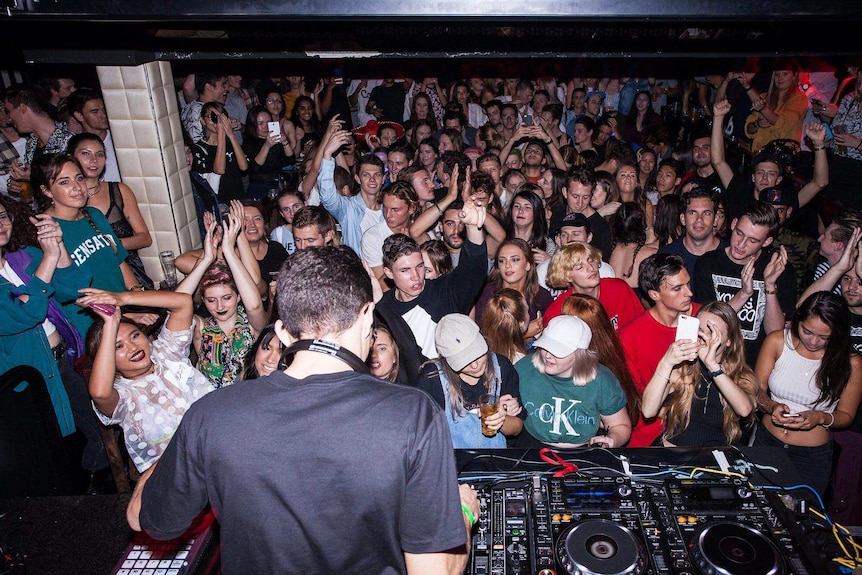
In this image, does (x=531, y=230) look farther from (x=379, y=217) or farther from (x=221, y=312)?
(x=221, y=312)

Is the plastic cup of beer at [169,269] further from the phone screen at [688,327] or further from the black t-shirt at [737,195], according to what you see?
the black t-shirt at [737,195]

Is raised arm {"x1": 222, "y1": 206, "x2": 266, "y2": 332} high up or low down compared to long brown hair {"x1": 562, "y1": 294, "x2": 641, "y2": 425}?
up

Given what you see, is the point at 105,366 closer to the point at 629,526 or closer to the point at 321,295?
the point at 321,295

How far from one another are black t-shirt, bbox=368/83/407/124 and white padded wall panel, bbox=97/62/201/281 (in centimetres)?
429

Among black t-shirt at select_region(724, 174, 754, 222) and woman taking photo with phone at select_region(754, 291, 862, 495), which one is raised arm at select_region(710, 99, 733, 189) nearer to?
black t-shirt at select_region(724, 174, 754, 222)

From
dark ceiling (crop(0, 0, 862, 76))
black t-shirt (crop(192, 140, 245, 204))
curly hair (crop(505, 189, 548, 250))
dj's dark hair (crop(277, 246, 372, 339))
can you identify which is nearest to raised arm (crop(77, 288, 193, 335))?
dark ceiling (crop(0, 0, 862, 76))

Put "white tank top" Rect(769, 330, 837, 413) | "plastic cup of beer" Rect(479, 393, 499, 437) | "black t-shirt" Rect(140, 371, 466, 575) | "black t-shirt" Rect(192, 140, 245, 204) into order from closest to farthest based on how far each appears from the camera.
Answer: "black t-shirt" Rect(140, 371, 466, 575) → "plastic cup of beer" Rect(479, 393, 499, 437) → "white tank top" Rect(769, 330, 837, 413) → "black t-shirt" Rect(192, 140, 245, 204)

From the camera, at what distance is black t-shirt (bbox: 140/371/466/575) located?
1296mm

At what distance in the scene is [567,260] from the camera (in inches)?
146

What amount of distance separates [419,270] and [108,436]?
1.81 m

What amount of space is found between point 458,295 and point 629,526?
1.76 meters

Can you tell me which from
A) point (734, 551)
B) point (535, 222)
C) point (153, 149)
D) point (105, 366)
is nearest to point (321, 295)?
point (734, 551)

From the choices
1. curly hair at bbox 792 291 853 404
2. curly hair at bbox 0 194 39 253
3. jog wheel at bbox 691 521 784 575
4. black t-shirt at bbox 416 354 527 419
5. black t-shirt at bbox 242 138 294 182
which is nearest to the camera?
jog wheel at bbox 691 521 784 575

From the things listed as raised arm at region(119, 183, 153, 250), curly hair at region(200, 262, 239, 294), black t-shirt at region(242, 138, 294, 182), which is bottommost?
curly hair at region(200, 262, 239, 294)
